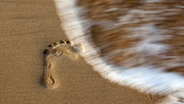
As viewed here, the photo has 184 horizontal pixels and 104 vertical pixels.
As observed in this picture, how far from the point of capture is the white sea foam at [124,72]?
260 cm

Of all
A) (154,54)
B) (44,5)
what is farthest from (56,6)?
(154,54)

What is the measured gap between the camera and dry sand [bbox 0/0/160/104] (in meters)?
2.46

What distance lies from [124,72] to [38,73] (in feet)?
1.98

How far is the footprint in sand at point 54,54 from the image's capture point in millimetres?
2531

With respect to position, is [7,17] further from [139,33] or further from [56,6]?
[139,33]

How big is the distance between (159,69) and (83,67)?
22.0 inches

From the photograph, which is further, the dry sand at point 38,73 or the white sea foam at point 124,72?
the white sea foam at point 124,72

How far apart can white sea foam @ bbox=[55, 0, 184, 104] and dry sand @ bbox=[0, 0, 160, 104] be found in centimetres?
5

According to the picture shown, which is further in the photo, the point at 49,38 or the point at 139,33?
the point at 139,33

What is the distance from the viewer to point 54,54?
265 cm

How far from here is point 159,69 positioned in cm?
274

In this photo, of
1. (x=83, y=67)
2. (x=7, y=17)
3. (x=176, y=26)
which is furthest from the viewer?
(x=176, y=26)

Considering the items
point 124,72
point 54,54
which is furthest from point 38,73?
point 124,72

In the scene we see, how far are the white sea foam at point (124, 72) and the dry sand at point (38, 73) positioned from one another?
5cm
